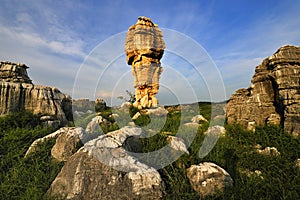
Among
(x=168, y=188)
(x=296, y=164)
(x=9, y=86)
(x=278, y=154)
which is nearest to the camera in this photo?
(x=168, y=188)

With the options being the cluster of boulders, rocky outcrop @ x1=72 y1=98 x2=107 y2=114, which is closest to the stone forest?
the cluster of boulders

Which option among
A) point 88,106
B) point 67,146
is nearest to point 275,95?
point 67,146

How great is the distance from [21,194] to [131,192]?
2.35 m

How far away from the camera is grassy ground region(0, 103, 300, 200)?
3592mm

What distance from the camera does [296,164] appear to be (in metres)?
4.44

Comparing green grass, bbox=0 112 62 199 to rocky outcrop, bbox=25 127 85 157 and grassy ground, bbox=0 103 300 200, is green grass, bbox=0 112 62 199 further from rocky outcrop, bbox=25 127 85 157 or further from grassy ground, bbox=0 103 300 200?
rocky outcrop, bbox=25 127 85 157

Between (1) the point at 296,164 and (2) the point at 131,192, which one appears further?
(1) the point at 296,164

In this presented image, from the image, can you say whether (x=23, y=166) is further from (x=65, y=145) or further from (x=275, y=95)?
(x=275, y=95)

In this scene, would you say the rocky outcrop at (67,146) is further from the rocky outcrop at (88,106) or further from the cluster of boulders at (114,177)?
the rocky outcrop at (88,106)

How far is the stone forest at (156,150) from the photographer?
11.8 feet

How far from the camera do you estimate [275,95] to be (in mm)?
7797

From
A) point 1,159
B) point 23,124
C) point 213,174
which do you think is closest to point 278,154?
point 213,174

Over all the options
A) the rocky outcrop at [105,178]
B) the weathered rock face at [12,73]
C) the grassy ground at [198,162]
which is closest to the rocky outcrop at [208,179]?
the grassy ground at [198,162]

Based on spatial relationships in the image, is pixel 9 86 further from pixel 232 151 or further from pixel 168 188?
pixel 232 151
